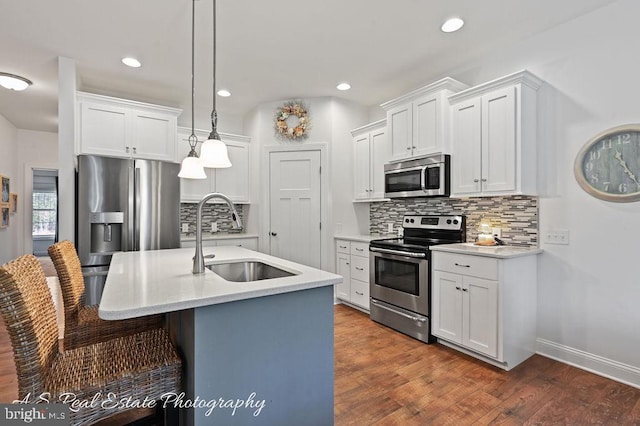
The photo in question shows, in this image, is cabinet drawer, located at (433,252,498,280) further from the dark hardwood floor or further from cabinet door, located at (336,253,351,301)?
cabinet door, located at (336,253,351,301)

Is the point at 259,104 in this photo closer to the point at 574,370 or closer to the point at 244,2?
the point at 244,2

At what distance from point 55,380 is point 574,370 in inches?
129

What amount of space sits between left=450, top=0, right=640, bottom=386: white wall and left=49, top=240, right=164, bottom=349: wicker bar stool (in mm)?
3103

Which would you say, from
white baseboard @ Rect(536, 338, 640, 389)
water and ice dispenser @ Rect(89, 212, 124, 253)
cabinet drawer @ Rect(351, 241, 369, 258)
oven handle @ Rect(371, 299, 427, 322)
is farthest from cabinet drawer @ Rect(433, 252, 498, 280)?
water and ice dispenser @ Rect(89, 212, 124, 253)

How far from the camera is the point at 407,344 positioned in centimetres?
302

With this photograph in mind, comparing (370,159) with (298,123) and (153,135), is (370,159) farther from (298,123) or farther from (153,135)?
(153,135)

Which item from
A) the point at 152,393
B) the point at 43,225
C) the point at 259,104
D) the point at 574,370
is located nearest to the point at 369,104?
the point at 259,104

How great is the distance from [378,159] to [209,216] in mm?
2594

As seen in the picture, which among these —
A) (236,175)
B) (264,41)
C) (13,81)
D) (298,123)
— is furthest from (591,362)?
(13,81)

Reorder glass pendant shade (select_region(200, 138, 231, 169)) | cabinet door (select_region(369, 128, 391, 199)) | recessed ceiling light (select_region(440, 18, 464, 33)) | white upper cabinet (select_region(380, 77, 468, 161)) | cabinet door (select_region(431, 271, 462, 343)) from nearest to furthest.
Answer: glass pendant shade (select_region(200, 138, 231, 169)), recessed ceiling light (select_region(440, 18, 464, 33)), cabinet door (select_region(431, 271, 462, 343)), white upper cabinet (select_region(380, 77, 468, 161)), cabinet door (select_region(369, 128, 391, 199))

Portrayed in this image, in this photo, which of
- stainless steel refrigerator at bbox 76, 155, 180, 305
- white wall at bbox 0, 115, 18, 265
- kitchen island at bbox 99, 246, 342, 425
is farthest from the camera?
white wall at bbox 0, 115, 18, 265

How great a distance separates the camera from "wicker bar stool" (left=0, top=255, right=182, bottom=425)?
1.09 meters

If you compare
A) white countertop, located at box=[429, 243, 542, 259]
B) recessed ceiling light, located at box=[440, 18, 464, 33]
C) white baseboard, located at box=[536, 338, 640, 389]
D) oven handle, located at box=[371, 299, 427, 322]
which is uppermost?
recessed ceiling light, located at box=[440, 18, 464, 33]

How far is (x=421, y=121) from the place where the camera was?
11.1 ft
